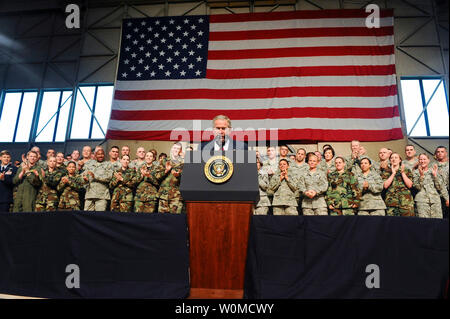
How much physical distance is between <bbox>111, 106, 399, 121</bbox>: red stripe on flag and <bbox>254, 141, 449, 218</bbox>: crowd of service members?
2.16 meters

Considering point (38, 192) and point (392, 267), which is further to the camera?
point (38, 192)

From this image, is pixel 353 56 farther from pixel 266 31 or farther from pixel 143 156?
pixel 143 156

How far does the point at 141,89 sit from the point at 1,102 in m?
4.55

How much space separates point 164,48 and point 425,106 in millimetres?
6572

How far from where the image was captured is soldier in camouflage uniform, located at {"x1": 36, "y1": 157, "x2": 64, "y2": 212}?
4852 mm

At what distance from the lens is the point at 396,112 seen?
271 inches

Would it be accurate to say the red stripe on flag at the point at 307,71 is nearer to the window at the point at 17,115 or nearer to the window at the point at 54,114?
the window at the point at 54,114

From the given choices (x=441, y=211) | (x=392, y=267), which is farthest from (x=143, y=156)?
(x=441, y=211)

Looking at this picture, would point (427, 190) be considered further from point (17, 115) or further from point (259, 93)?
point (17, 115)

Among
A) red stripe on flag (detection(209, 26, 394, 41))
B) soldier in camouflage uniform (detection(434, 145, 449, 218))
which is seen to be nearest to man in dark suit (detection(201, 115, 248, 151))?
soldier in camouflage uniform (detection(434, 145, 449, 218))

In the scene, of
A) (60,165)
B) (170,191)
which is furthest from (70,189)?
(170,191)

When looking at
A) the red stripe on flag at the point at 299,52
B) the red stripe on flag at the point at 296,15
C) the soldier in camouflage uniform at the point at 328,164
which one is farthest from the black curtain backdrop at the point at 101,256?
the red stripe on flag at the point at 296,15

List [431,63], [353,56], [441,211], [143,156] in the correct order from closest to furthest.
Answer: [441,211] < [143,156] < [353,56] < [431,63]

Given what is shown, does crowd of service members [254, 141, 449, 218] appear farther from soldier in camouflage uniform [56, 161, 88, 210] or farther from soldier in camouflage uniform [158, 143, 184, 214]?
soldier in camouflage uniform [56, 161, 88, 210]
